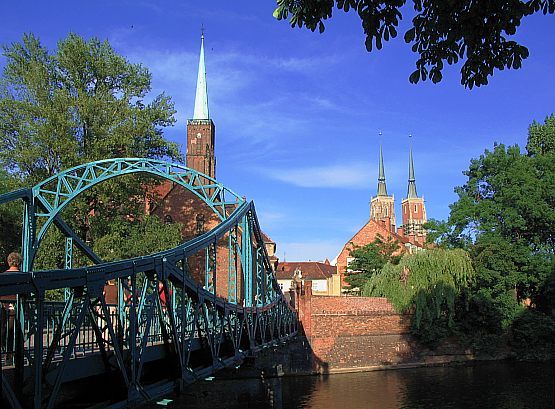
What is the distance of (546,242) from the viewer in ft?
110

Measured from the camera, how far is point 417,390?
80.7 ft

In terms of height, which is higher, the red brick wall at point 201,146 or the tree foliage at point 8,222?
the red brick wall at point 201,146

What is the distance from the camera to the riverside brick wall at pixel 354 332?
30672 mm

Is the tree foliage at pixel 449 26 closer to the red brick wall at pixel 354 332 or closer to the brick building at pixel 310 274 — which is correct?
the red brick wall at pixel 354 332

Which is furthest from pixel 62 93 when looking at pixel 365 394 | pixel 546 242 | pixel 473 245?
pixel 546 242

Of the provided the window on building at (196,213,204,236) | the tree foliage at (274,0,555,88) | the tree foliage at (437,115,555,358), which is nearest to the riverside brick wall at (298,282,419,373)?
the tree foliage at (437,115,555,358)

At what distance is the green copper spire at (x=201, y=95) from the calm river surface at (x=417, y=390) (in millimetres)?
22211

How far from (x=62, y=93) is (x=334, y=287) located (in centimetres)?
3948

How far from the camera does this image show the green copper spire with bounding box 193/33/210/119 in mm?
44781

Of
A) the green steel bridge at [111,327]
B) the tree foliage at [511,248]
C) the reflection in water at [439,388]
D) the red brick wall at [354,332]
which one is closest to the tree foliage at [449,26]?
the green steel bridge at [111,327]

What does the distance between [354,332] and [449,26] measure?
27177 mm

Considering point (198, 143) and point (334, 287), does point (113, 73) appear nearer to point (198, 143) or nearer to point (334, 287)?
point (198, 143)

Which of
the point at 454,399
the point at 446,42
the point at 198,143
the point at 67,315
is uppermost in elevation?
the point at 198,143

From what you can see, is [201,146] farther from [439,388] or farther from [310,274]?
[310,274]
